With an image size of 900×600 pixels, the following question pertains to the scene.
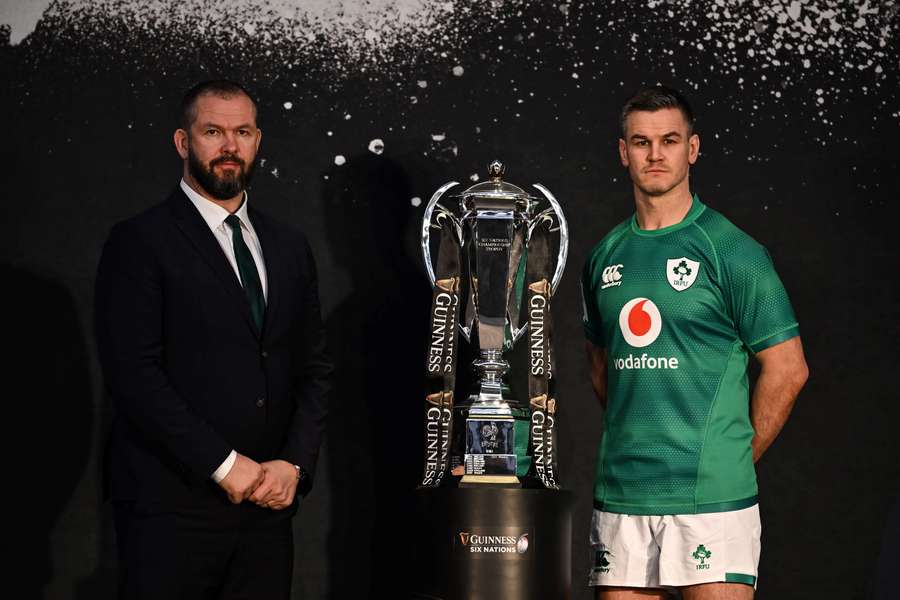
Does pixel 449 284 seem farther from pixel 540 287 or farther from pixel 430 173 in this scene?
pixel 430 173

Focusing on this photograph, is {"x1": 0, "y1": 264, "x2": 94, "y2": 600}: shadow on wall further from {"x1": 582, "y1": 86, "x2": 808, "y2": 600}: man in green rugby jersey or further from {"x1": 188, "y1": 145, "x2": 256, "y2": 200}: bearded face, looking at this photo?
{"x1": 582, "y1": 86, "x2": 808, "y2": 600}: man in green rugby jersey

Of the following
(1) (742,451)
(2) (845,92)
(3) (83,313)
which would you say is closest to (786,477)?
(1) (742,451)

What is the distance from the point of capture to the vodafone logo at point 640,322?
101 inches

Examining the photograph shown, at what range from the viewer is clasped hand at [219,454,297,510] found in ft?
7.97

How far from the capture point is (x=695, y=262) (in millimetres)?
2596

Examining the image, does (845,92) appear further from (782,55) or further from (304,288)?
(304,288)

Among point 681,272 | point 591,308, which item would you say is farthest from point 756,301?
point 591,308

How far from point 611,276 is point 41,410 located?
1.82 meters

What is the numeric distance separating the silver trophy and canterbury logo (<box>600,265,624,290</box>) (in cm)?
18

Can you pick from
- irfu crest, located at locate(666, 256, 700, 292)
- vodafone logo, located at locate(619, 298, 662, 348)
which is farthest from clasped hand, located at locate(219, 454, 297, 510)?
irfu crest, located at locate(666, 256, 700, 292)


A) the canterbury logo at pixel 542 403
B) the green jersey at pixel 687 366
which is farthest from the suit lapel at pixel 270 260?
the green jersey at pixel 687 366

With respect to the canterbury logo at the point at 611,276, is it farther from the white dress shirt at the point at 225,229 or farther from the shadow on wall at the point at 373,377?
the shadow on wall at the point at 373,377

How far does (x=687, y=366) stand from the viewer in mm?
2541

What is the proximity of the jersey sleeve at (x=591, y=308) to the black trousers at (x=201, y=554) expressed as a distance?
912mm
